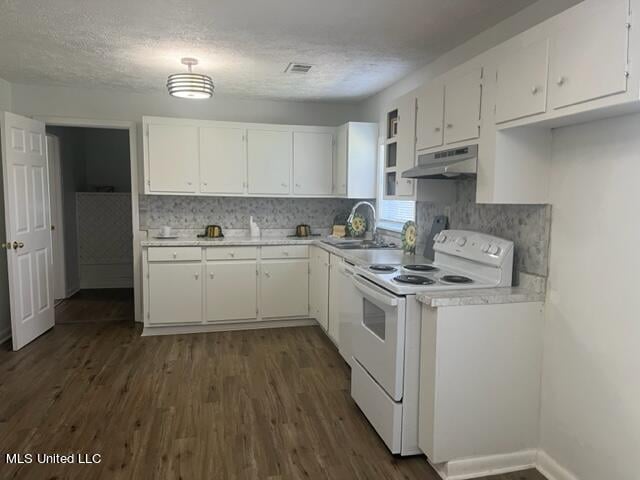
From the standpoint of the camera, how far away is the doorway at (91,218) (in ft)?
19.0

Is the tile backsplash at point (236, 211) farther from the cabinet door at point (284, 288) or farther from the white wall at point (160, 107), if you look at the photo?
the white wall at point (160, 107)

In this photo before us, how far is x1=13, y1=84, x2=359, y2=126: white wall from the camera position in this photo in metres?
4.56

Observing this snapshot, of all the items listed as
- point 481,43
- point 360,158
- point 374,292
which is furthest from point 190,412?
point 481,43

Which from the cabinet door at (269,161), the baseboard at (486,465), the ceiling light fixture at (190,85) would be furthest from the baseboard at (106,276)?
the baseboard at (486,465)

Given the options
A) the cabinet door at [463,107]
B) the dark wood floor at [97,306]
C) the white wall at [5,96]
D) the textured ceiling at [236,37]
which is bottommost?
the dark wood floor at [97,306]

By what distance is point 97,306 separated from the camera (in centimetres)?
550

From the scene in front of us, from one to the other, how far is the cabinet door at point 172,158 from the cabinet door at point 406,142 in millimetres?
2213

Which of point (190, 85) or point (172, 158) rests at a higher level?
point (190, 85)

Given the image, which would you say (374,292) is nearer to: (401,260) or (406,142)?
(401,260)

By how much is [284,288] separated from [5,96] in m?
3.25

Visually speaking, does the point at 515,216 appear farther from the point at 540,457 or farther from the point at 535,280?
the point at 540,457

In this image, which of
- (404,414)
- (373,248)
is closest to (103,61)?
(373,248)

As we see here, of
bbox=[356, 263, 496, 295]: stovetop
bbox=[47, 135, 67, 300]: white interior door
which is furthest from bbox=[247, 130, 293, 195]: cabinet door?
bbox=[47, 135, 67, 300]: white interior door

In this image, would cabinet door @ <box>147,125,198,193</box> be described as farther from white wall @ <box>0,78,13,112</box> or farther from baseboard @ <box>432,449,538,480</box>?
baseboard @ <box>432,449,538,480</box>
